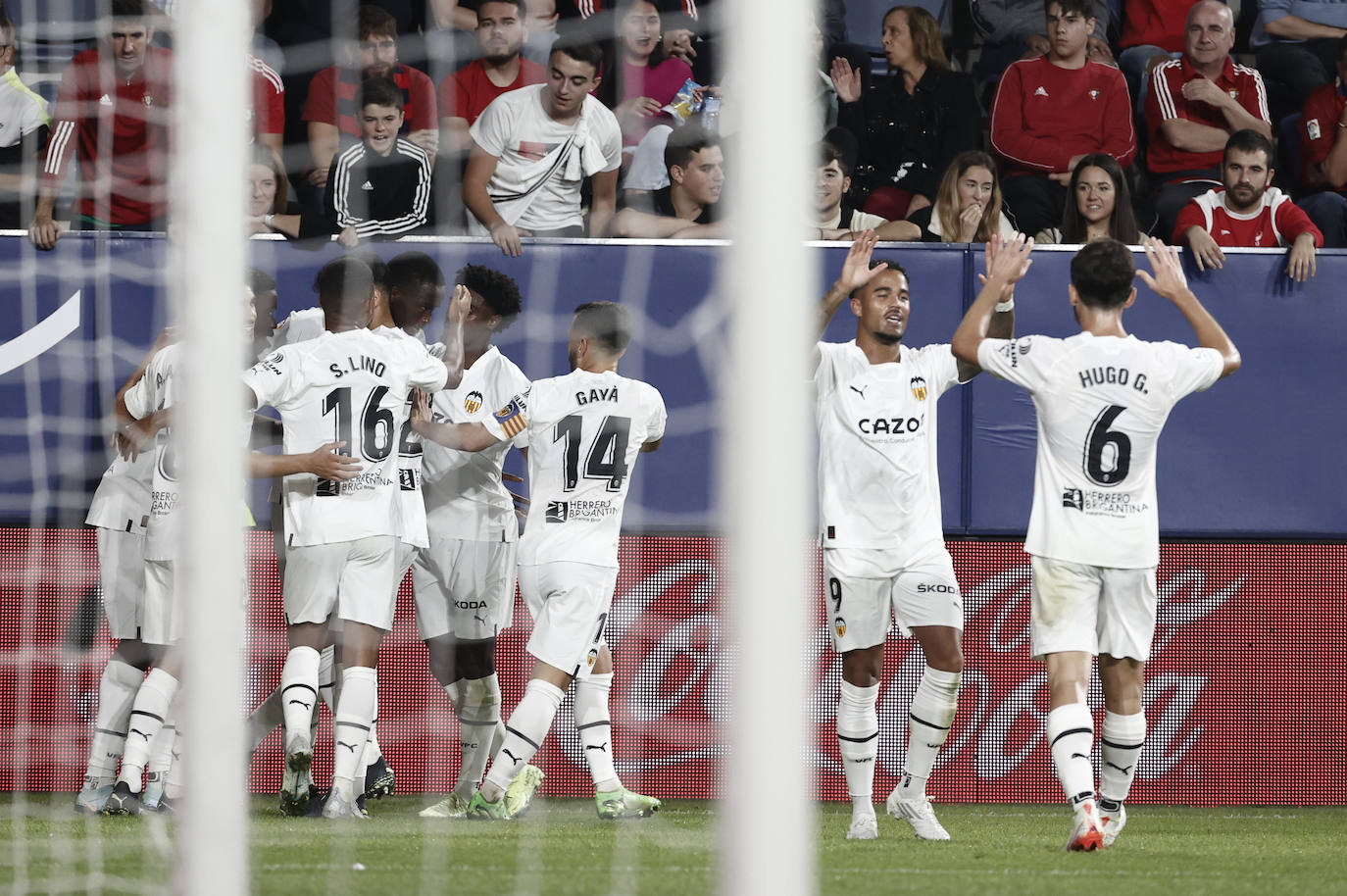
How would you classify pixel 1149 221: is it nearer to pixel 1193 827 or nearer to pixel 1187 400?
pixel 1187 400

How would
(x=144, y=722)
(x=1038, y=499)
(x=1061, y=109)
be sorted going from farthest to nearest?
(x=1061, y=109) → (x=144, y=722) → (x=1038, y=499)

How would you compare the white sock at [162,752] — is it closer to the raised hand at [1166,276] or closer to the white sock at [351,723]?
the white sock at [351,723]

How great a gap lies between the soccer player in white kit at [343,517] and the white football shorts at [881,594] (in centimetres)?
157

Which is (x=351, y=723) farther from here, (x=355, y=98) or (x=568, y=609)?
Result: (x=355, y=98)

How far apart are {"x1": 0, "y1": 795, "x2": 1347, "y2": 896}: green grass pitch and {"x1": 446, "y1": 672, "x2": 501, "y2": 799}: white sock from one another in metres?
0.28

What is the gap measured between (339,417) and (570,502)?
0.86 metres

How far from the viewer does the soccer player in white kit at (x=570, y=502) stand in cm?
617

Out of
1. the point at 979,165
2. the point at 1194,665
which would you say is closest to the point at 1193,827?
the point at 1194,665

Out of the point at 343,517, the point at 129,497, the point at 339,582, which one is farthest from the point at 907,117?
the point at 129,497

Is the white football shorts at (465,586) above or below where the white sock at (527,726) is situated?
above

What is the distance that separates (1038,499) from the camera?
568cm

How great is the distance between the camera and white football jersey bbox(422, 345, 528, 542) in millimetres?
6879

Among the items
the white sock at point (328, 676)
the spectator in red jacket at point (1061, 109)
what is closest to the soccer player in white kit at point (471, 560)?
the white sock at point (328, 676)

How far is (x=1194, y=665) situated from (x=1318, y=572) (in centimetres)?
67
